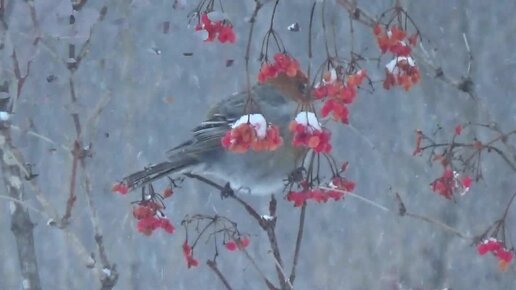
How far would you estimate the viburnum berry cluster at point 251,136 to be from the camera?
145 cm

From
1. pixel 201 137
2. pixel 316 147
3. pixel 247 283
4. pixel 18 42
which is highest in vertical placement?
pixel 247 283

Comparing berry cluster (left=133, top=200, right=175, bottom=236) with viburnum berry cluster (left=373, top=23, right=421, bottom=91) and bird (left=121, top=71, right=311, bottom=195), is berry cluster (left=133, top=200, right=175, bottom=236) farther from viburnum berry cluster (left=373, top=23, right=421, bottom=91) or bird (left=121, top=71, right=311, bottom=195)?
viburnum berry cluster (left=373, top=23, right=421, bottom=91)

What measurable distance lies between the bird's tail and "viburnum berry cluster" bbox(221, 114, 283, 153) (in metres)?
0.36

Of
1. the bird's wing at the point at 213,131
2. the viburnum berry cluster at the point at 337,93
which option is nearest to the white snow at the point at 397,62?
the viburnum berry cluster at the point at 337,93

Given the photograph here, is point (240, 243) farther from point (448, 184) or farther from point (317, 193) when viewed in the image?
point (448, 184)

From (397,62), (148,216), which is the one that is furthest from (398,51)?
(148,216)

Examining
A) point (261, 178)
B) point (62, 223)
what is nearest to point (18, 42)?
point (62, 223)

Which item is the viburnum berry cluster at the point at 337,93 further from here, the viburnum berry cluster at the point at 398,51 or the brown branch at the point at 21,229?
the brown branch at the point at 21,229

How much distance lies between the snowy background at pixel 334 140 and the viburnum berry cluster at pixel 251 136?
222 centimetres

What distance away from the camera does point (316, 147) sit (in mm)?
1429

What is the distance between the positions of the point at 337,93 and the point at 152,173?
554 mm

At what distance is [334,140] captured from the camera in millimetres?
3797

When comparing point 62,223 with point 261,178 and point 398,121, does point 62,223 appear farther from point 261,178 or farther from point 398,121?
point 398,121

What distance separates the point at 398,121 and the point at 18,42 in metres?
2.46
